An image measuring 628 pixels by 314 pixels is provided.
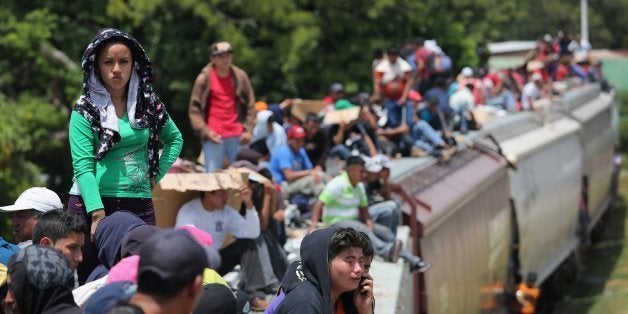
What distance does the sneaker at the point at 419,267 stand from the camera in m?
9.02

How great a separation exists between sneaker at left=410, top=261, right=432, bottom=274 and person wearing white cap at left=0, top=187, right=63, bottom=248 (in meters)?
3.99

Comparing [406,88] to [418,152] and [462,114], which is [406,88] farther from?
[462,114]

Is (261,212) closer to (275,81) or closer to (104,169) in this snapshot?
(104,169)

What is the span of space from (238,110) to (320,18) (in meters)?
15.7

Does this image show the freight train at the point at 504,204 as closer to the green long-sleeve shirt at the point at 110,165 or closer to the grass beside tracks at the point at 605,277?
the grass beside tracks at the point at 605,277

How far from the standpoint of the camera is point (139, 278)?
3205 mm

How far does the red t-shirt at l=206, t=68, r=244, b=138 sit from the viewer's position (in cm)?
932

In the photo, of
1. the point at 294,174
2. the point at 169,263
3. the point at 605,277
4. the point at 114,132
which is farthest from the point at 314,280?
the point at 605,277

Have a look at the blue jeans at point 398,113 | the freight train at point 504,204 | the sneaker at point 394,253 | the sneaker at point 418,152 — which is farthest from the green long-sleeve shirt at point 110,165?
the blue jeans at point 398,113

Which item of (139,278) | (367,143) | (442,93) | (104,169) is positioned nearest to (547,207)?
(442,93)

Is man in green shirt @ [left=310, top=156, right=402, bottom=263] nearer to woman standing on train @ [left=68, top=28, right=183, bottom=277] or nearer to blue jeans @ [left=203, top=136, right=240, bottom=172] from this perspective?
blue jeans @ [left=203, top=136, right=240, bottom=172]

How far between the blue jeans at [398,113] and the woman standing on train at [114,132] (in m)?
8.54

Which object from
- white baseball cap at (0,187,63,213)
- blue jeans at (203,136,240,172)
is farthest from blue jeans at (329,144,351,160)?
white baseball cap at (0,187,63,213)

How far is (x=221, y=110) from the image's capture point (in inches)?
369
